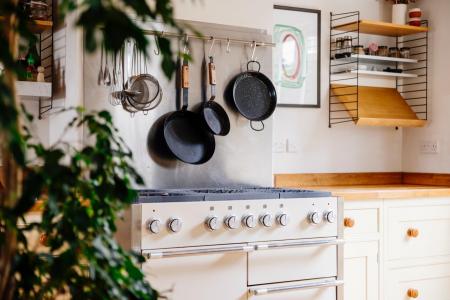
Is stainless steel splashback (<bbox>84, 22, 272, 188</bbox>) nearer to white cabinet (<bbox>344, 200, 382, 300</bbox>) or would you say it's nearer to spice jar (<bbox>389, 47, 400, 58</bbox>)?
white cabinet (<bbox>344, 200, 382, 300</bbox>)

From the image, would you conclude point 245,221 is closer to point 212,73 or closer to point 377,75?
point 212,73

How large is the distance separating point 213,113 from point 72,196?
2.37 metres

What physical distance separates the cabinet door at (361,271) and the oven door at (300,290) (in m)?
0.31

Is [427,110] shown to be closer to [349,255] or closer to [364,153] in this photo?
[364,153]

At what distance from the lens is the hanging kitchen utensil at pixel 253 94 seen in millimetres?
3443

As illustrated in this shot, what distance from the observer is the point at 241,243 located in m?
2.82

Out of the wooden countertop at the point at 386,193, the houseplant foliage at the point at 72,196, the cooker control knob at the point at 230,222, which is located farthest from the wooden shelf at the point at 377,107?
the houseplant foliage at the point at 72,196

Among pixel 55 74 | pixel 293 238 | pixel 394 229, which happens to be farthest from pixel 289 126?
pixel 55 74

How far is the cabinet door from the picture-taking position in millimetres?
3369

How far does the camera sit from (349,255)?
337 cm

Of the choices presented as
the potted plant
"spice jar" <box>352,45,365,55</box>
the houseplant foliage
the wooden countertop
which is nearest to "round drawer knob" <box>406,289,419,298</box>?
the wooden countertop

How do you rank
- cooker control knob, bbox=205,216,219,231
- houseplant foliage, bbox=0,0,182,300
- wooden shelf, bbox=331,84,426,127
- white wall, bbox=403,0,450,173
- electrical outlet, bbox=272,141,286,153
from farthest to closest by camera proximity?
white wall, bbox=403,0,450,173
wooden shelf, bbox=331,84,426,127
electrical outlet, bbox=272,141,286,153
cooker control knob, bbox=205,216,219,231
houseplant foliage, bbox=0,0,182,300

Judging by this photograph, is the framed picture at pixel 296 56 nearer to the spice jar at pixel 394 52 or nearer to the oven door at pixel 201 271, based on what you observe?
the spice jar at pixel 394 52

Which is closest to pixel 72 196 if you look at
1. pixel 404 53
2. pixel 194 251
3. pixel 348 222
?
pixel 194 251
